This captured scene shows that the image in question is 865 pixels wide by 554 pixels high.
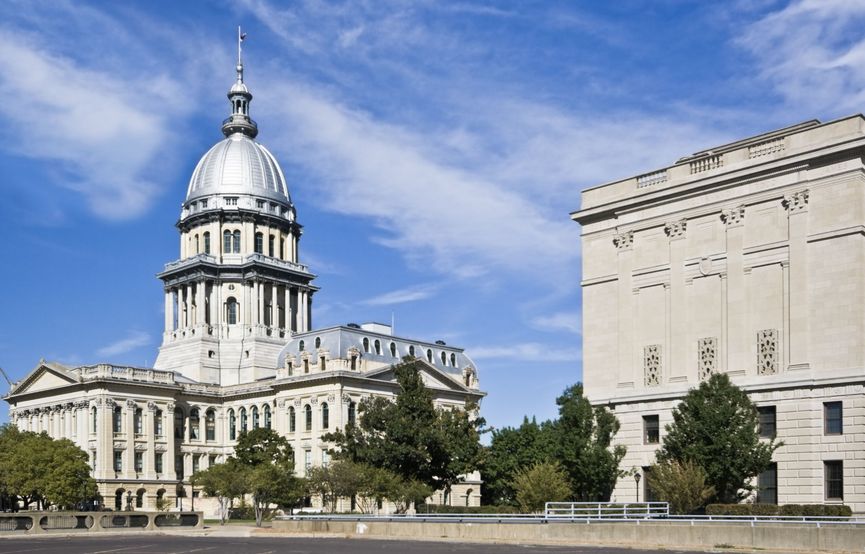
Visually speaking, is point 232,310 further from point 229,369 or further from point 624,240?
point 624,240

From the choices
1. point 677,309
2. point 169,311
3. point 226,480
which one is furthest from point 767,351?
point 169,311

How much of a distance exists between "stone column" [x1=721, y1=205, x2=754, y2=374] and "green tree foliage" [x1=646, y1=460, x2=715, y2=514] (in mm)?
7073

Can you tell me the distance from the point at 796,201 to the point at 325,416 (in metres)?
67.4

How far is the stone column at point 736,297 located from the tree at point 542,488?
33.0 ft

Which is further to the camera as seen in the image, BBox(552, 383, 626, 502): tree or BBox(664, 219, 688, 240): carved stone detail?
BBox(664, 219, 688, 240): carved stone detail

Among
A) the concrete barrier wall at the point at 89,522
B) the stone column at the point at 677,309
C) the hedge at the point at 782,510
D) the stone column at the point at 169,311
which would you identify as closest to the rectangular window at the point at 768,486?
the hedge at the point at 782,510

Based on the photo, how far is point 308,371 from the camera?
11712 centimetres

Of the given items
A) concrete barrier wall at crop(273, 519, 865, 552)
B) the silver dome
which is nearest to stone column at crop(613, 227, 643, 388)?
concrete barrier wall at crop(273, 519, 865, 552)

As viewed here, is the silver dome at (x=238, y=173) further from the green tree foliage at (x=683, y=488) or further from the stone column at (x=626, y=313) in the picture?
the green tree foliage at (x=683, y=488)

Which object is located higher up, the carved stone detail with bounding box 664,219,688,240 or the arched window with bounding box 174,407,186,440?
the carved stone detail with bounding box 664,219,688,240

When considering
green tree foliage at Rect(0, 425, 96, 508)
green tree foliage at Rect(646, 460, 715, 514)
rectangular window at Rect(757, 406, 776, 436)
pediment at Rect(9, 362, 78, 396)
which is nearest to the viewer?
green tree foliage at Rect(646, 460, 715, 514)

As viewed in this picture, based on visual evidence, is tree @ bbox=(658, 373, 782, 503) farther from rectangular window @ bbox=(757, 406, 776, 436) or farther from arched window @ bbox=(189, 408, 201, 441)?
arched window @ bbox=(189, 408, 201, 441)

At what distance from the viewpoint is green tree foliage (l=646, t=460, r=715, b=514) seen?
50.0 metres

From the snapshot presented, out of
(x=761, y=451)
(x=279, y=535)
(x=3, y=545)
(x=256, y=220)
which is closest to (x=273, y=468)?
(x=279, y=535)
